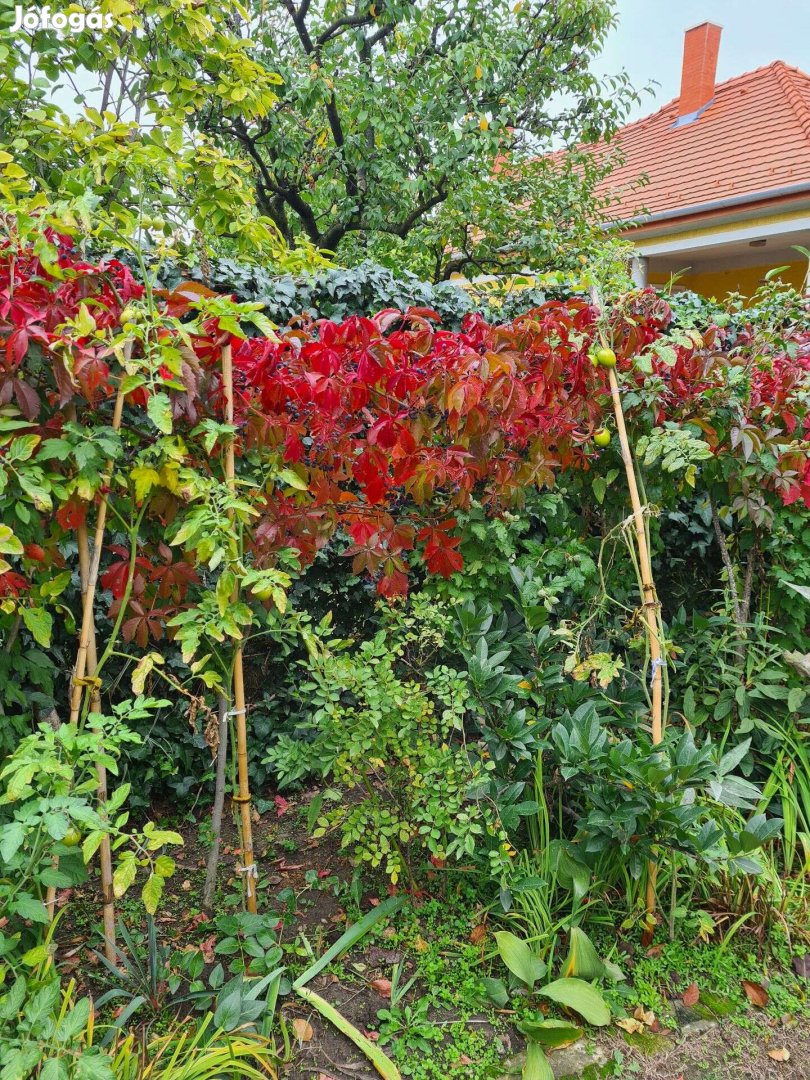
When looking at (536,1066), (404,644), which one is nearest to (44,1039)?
(536,1066)

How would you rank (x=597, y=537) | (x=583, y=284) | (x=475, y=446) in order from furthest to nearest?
1. (x=597, y=537)
2. (x=583, y=284)
3. (x=475, y=446)

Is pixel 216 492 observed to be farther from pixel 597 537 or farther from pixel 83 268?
pixel 597 537

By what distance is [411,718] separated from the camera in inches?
80.0

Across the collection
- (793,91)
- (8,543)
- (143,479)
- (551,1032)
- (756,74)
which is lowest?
(551,1032)

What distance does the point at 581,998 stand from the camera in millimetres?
1854

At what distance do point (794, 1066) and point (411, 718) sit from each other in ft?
4.34

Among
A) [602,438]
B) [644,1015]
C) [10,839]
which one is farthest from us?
[602,438]

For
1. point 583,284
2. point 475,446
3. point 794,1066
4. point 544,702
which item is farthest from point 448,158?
point 794,1066

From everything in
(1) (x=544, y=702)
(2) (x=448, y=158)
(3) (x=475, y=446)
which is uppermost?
(2) (x=448, y=158)

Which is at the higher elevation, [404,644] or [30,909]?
[404,644]

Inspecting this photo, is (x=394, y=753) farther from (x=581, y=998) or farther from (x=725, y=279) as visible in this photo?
(x=725, y=279)

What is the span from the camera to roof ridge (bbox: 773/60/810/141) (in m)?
8.78

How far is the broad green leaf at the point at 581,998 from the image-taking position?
71.9 inches

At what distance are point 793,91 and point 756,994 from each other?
11303mm
